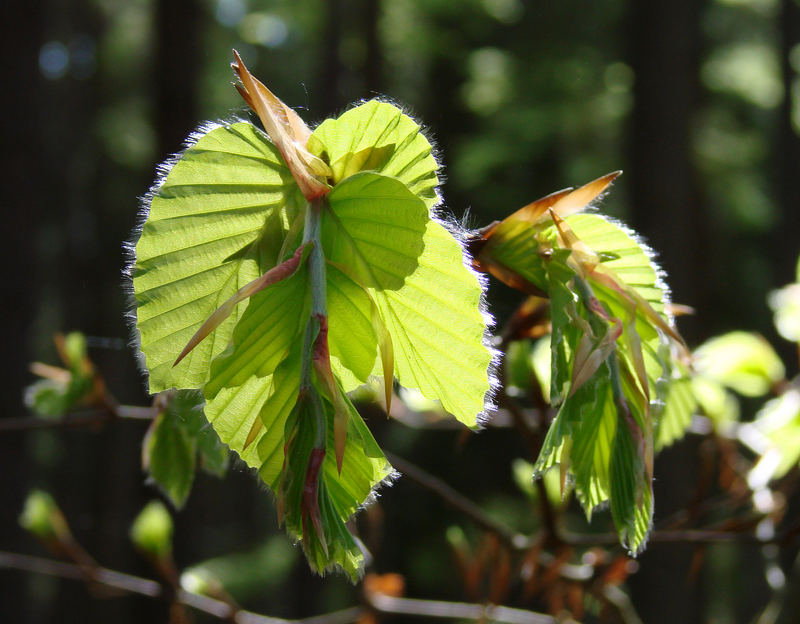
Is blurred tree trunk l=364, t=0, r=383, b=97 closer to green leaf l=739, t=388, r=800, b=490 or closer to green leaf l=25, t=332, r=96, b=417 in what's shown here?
green leaf l=25, t=332, r=96, b=417

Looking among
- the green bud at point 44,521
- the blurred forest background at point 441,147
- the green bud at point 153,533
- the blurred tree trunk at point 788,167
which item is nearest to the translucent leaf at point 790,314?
the green bud at point 153,533

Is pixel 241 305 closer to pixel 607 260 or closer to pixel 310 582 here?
pixel 607 260

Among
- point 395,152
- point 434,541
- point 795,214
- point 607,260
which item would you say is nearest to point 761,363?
point 607,260

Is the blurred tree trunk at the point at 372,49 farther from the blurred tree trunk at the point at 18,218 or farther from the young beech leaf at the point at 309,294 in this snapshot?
the young beech leaf at the point at 309,294

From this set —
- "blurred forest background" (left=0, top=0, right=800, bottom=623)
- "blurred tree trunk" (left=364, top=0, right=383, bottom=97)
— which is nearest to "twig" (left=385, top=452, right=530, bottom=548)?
"blurred forest background" (left=0, top=0, right=800, bottom=623)

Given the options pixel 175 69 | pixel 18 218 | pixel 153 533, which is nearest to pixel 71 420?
pixel 153 533

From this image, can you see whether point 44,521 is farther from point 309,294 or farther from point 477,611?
point 309,294
